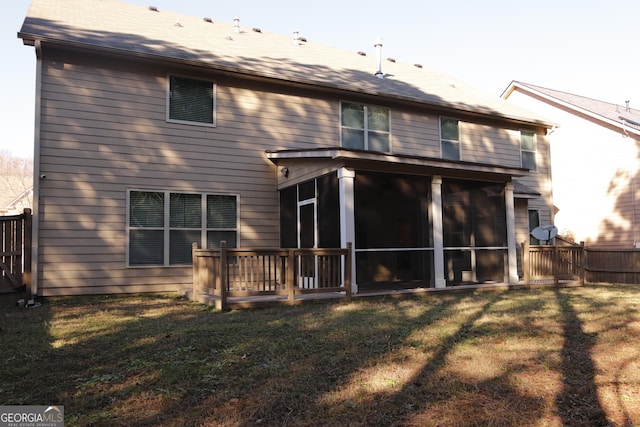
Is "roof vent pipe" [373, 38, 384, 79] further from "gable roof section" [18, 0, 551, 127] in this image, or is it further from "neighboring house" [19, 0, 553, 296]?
"neighboring house" [19, 0, 553, 296]

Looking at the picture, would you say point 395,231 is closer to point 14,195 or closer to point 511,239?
point 511,239

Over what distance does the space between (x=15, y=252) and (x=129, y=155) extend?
2795 millimetres

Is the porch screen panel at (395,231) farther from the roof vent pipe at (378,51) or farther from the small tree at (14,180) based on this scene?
the small tree at (14,180)

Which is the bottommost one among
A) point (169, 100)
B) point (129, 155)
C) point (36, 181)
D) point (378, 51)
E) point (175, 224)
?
point (175, 224)

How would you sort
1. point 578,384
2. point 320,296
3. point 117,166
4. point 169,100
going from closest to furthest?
point 578,384 → point 320,296 → point 117,166 → point 169,100

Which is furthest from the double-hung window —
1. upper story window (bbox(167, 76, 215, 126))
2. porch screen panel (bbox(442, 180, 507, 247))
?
porch screen panel (bbox(442, 180, 507, 247))

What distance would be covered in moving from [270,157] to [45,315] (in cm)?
522

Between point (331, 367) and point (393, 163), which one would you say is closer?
point (331, 367)

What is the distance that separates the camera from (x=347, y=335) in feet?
18.0

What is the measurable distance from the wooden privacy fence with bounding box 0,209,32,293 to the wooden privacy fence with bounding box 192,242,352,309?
306 centimetres

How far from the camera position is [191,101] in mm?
10719

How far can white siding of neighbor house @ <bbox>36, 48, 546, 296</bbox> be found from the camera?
9.33 m

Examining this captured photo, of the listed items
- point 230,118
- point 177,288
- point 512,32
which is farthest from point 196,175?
point 512,32

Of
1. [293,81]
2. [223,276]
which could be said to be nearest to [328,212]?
[223,276]
